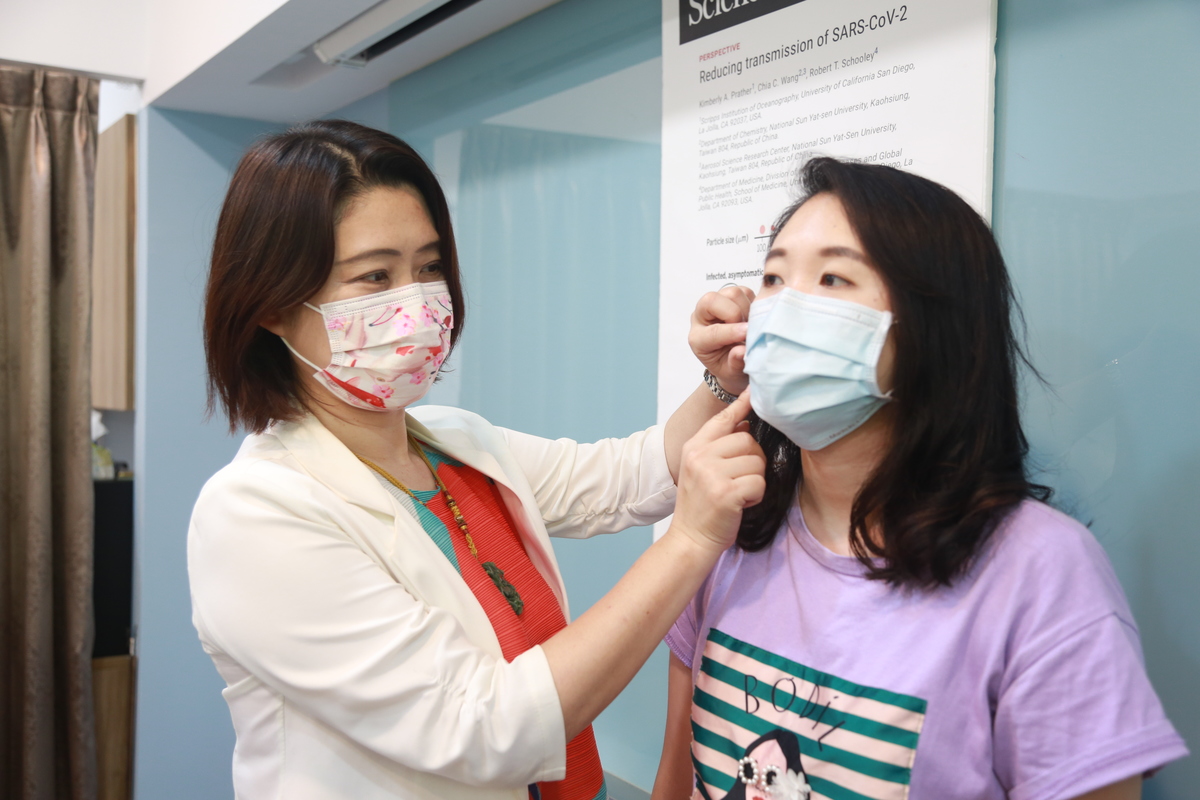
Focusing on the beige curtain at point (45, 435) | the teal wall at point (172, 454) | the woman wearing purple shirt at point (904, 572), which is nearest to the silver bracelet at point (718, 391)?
the woman wearing purple shirt at point (904, 572)

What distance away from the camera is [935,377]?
1015mm

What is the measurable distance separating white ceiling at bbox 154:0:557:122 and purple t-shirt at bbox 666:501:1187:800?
1767mm

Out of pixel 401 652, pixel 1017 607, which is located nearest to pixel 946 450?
pixel 1017 607

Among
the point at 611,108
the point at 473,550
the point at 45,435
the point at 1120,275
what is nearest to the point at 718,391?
the point at 473,550

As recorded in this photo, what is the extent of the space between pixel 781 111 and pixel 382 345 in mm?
865

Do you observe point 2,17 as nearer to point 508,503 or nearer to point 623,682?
point 508,503

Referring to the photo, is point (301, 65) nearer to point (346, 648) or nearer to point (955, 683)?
point (346, 648)

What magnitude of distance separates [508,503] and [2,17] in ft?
8.84

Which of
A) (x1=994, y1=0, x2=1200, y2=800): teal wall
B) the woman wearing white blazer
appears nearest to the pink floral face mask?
the woman wearing white blazer

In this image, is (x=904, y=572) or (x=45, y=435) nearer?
(x=904, y=572)

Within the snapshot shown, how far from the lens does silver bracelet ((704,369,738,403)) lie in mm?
1381

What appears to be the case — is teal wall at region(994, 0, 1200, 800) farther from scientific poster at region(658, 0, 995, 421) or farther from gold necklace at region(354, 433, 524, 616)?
gold necklace at region(354, 433, 524, 616)

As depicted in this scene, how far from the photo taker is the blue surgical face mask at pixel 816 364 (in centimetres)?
100

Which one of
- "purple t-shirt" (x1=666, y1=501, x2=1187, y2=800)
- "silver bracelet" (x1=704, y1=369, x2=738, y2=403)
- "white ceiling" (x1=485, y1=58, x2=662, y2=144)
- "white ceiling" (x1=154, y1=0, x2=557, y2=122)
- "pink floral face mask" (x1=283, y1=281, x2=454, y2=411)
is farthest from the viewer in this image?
"white ceiling" (x1=154, y1=0, x2=557, y2=122)
